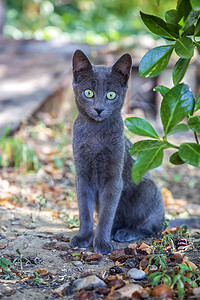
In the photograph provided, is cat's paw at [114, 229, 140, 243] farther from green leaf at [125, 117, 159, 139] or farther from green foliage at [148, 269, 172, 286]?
green leaf at [125, 117, 159, 139]

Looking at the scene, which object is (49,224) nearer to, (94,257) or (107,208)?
(107,208)

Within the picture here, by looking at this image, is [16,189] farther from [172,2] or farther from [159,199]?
[172,2]

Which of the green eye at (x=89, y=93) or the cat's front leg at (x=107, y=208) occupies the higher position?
the green eye at (x=89, y=93)

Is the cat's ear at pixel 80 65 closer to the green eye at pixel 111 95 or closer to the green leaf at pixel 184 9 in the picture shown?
the green eye at pixel 111 95

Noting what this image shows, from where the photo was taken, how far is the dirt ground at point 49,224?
1.91 m

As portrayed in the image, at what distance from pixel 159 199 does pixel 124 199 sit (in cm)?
25

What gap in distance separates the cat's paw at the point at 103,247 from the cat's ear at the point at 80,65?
3.41ft

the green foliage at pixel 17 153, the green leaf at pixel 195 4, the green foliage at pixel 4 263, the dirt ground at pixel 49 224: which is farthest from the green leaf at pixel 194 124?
the green foliage at pixel 17 153

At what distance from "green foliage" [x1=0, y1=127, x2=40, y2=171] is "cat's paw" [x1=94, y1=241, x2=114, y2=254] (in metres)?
1.90

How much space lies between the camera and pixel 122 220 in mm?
2875

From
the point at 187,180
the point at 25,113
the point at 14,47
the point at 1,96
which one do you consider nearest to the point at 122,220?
the point at 187,180

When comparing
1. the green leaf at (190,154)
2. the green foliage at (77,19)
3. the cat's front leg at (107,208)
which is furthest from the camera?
the green foliage at (77,19)

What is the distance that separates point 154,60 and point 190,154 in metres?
0.49

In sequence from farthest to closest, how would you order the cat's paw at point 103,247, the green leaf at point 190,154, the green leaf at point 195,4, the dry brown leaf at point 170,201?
the dry brown leaf at point 170,201 < the cat's paw at point 103,247 < the green leaf at point 190,154 < the green leaf at point 195,4
